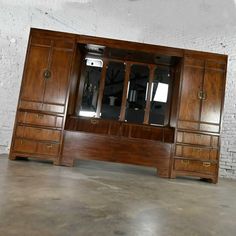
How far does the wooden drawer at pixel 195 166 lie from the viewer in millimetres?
3648

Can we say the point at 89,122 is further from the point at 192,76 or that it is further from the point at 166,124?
the point at 192,76

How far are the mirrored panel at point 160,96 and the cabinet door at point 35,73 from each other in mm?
1997

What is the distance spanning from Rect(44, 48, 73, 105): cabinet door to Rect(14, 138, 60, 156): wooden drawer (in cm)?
68

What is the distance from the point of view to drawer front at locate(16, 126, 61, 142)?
3.58m

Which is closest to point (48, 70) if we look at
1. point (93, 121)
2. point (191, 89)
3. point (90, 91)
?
point (90, 91)

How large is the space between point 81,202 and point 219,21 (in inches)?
186

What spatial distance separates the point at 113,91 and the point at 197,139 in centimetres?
173

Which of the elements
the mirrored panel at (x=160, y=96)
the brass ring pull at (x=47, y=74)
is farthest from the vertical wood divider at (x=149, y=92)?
the brass ring pull at (x=47, y=74)

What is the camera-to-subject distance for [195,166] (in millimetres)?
3662

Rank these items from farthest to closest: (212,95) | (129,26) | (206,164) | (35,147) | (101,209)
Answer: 1. (129,26)
2. (212,95)
3. (206,164)
4. (35,147)
5. (101,209)

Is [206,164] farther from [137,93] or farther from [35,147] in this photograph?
[35,147]

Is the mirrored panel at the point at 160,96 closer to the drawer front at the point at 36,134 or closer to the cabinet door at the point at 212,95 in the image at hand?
the cabinet door at the point at 212,95

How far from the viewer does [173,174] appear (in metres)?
3.63

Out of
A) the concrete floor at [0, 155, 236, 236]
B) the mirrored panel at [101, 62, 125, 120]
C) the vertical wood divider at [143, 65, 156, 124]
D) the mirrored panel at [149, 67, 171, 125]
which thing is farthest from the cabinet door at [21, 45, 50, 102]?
the mirrored panel at [149, 67, 171, 125]
